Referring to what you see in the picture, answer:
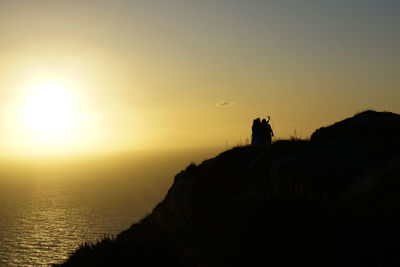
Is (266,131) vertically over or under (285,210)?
over

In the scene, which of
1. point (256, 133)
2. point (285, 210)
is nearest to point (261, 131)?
point (256, 133)

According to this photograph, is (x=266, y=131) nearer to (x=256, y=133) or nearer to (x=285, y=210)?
(x=256, y=133)

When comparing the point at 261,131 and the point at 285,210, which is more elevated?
the point at 261,131

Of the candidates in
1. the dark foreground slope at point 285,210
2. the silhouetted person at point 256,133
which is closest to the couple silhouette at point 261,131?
the silhouetted person at point 256,133

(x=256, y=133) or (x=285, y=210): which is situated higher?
(x=256, y=133)

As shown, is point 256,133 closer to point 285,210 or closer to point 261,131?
point 261,131

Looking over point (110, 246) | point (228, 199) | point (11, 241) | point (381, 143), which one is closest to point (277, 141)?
point (228, 199)

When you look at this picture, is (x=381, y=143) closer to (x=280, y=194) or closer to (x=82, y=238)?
(x=280, y=194)

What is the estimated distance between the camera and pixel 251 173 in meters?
19.0

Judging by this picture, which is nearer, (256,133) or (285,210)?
(285,210)

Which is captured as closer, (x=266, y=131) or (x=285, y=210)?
(x=285, y=210)

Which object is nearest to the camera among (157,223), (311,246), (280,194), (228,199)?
(311,246)

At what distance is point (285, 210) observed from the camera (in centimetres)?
1043

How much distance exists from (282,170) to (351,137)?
8.86 meters
